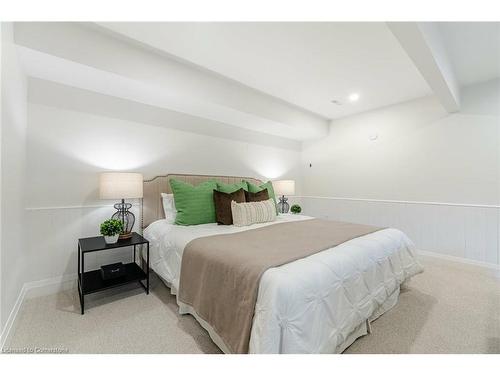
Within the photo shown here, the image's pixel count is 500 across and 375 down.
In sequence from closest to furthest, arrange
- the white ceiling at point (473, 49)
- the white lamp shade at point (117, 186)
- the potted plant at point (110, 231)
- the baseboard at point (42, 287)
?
the baseboard at point (42, 287), the white ceiling at point (473, 49), the potted plant at point (110, 231), the white lamp shade at point (117, 186)

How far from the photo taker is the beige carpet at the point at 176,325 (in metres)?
1.49

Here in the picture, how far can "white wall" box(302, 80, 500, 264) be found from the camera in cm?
292

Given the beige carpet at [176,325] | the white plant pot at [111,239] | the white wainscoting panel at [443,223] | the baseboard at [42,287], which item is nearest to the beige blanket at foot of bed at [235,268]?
the beige carpet at [176,325]

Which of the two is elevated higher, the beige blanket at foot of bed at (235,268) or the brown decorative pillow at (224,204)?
the brown decorative pillow at (224,204)

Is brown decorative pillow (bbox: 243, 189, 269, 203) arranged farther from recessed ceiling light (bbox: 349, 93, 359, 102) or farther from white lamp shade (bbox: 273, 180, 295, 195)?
recessed ceiling light (bbox: 349, 93, 359, 102)

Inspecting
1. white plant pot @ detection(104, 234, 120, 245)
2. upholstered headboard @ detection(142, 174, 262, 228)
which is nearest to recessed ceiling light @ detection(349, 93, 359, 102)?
upholstered headboard @ detection(142, 174, 262, 228)

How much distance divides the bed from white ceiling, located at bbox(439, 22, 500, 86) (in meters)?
1.87

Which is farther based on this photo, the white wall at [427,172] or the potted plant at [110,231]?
the white wall at [427,172]

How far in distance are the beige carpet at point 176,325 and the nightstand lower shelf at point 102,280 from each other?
0.57 ft

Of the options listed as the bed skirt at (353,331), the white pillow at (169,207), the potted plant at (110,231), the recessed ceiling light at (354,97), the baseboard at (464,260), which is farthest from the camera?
the recessed ceiling light at (354,97)

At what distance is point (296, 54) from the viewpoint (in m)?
2.28

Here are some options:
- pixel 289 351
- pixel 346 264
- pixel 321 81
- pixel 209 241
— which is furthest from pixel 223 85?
pixel 289 351

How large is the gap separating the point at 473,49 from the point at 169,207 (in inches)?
143

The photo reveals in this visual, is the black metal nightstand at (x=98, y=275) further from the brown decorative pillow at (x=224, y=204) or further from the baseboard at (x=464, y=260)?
the baseboard at (x=464, y=260)
